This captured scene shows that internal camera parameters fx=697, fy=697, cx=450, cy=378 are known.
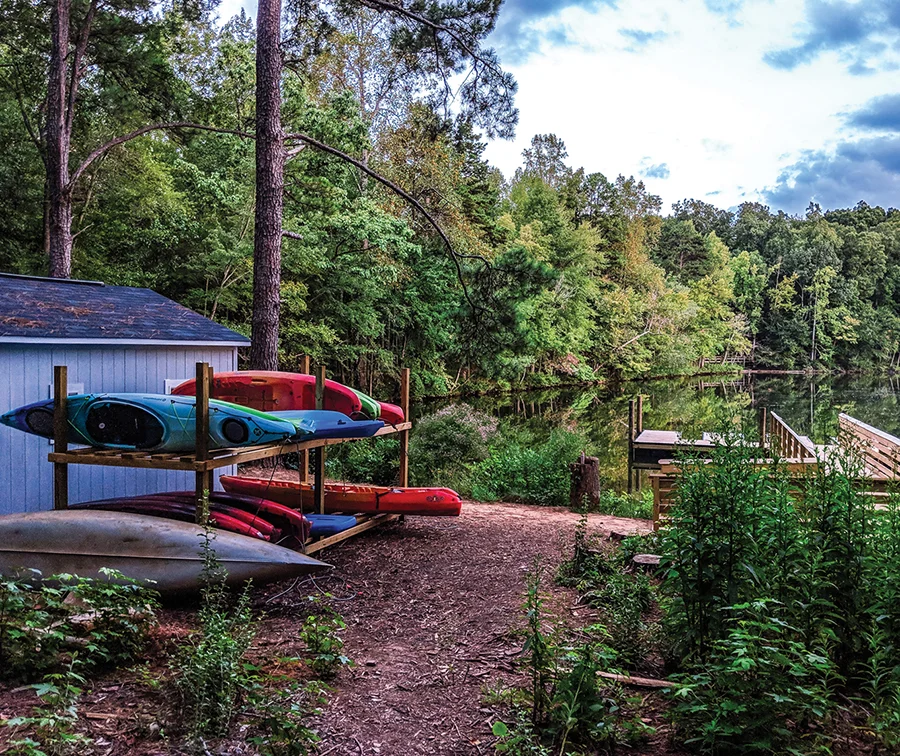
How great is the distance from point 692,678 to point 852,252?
65.1 m

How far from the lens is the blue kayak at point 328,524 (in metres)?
6.65

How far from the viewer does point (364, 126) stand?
1778 centimetres

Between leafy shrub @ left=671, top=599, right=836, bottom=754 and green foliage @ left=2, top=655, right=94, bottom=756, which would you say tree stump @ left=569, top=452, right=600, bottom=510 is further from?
green foliage @ left=2, top=655, right=94, bottom=756

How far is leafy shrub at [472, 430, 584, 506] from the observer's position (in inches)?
432

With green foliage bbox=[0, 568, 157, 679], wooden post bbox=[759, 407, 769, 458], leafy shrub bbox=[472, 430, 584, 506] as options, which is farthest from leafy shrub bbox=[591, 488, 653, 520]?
green foliage bbox=[0, 568, 157, 679]

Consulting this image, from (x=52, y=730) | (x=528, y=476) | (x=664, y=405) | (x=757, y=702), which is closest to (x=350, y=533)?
(x=52, y=730)

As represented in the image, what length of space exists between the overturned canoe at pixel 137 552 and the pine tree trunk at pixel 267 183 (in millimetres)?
4791

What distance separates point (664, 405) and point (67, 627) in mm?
28607

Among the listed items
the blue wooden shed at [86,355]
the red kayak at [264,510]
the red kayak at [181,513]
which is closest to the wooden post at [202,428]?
the red kayak at [181,513]

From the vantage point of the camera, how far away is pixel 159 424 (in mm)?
5711

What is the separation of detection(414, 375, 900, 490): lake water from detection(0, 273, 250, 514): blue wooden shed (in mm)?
9068

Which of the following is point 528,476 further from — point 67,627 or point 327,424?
point 67,627

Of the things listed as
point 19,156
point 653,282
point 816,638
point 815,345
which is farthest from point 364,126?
point 815,345

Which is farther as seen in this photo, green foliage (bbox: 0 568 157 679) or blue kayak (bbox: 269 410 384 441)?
blue kayak (bbox: 269 410 384 441)
